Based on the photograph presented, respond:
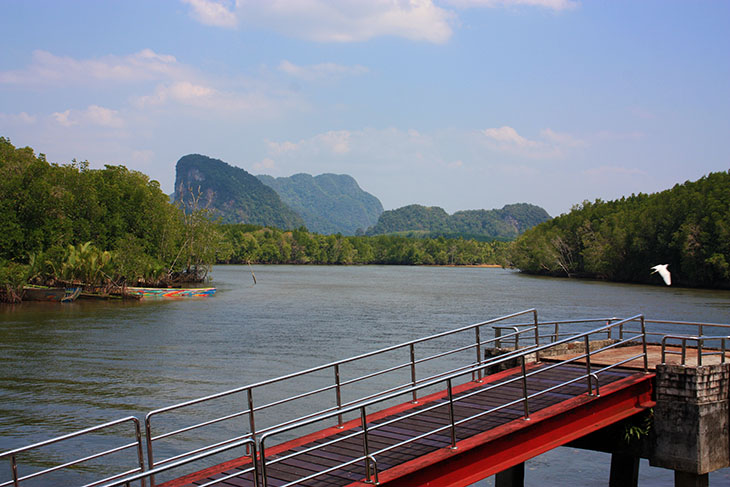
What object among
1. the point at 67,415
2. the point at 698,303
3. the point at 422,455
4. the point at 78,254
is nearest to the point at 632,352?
the point at 422,455

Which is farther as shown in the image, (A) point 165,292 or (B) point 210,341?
(A) point 165,292

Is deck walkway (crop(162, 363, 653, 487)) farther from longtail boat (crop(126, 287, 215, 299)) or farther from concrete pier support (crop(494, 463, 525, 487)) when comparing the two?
longtail boat (crop(126, 287, 215, 299))

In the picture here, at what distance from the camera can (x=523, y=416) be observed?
926cm

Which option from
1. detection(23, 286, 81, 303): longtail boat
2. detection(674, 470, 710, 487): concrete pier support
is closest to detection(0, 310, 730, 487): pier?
detection(674, 470, 710, 487): concrete pier support

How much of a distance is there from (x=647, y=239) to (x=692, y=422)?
88.4 m

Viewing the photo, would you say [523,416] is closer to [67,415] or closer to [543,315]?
[67,415]

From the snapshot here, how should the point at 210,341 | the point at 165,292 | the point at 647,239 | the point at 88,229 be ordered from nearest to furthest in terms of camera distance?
1. the point at 210,341
2. the point at 165,292
3. the point at 88,229
4. the point at 647,239

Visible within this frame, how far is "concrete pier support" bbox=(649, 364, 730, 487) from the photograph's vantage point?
985 cm

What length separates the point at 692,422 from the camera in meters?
9.91

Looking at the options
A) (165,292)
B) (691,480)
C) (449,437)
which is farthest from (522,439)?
(165,292)

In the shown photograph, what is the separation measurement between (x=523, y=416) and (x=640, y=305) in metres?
48.9

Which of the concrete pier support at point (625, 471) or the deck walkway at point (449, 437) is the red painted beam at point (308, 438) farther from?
the concrete pier support at point (625, 471)

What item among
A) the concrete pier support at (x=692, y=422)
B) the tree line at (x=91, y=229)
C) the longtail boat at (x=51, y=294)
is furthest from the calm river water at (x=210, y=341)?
the tree line at (x=91, y=229)

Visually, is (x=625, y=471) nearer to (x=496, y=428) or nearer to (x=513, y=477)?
(x=513, y=477)
